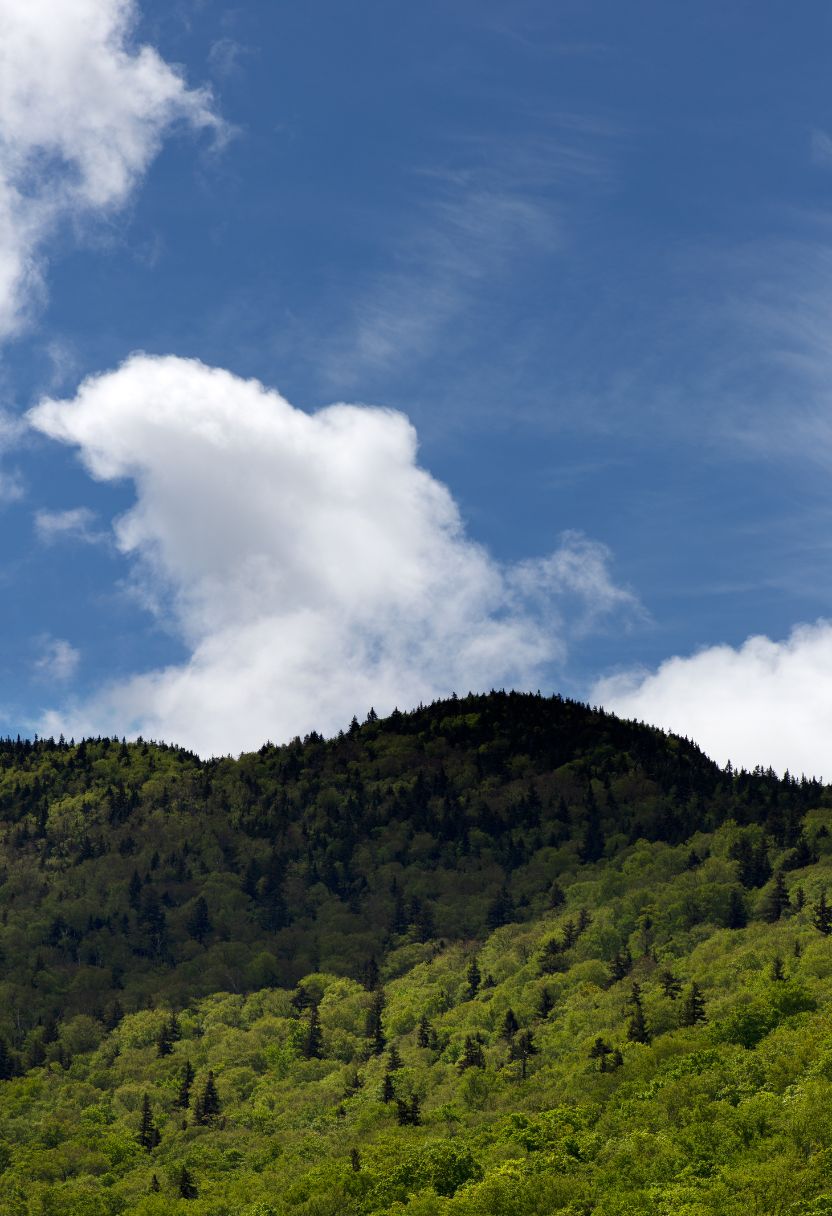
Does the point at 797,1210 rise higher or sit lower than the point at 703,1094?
lower

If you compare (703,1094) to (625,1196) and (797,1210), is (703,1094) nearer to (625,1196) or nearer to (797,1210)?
(625,1196)

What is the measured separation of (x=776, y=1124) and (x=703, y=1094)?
1861cm

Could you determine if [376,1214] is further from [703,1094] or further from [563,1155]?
[703,1094]

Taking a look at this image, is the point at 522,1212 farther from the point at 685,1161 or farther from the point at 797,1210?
the point at 797,1210

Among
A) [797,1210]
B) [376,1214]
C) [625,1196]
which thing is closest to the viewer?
[797,1210]

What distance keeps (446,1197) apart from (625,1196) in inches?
1245

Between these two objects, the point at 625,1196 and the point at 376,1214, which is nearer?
the point at 625,1196

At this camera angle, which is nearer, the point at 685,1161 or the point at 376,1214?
the point at 685,1161

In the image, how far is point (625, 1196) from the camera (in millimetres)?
171000

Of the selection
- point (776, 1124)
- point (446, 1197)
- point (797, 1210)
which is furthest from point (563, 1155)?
point (797, 1210)

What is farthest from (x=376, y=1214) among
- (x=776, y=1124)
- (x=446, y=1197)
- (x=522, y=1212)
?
(x=776, y=1124)

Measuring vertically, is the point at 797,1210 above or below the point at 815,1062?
below

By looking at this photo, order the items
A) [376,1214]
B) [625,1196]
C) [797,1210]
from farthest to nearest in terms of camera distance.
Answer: [376,1214] < [625,1196] < [797,1210]

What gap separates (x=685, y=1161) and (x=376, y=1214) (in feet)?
130
